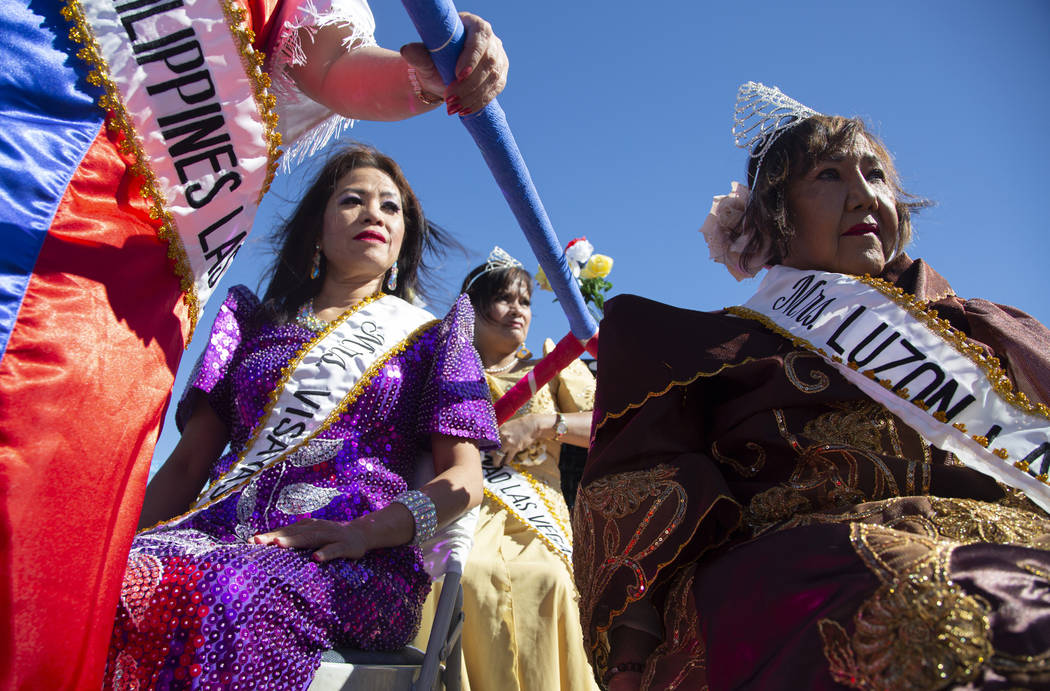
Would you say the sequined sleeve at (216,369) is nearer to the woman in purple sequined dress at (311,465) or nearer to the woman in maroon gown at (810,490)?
the woman in purple sequined dress at (311,465)

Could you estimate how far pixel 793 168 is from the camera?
2076 millimetres

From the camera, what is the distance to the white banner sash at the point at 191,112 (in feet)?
3.78

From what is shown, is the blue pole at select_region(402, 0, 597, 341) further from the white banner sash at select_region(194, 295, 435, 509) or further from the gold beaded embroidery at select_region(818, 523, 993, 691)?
the gold beaded embroidery at select_region(818, 523, 993, 691)

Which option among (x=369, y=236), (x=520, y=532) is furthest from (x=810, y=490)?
(x=520, y=532)

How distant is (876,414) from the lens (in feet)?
5.12

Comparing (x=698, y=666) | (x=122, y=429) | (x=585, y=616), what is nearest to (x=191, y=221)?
(x=122, y=429)

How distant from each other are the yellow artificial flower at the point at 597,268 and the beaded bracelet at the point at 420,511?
195 cm

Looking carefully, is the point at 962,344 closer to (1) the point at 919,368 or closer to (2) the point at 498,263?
(1) the point at 919,368

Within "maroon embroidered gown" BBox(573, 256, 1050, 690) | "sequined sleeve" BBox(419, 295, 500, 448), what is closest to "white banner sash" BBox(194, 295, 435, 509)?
"sequined sleeve" BBox(419, 295, 500, 448)

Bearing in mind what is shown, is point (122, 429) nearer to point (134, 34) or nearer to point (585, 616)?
point (134, 34)

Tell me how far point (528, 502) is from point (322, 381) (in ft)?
4.06

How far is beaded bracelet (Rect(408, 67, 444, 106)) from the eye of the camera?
5.08 ft

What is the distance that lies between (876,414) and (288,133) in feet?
4.36

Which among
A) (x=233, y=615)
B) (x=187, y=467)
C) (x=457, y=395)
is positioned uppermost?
(x=457, y=395)
